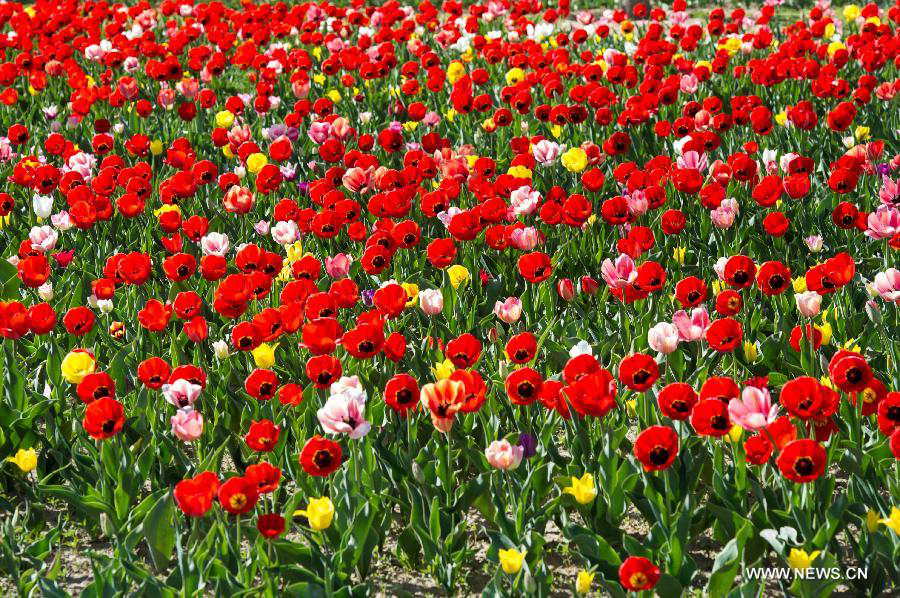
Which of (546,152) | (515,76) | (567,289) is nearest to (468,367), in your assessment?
(567,289)

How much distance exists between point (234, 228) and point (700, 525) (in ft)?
10.3

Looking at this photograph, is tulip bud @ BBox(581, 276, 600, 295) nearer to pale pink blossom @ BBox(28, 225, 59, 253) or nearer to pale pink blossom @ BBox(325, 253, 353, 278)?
pale pink blossom @ BBox(325, 253, 353, 278)

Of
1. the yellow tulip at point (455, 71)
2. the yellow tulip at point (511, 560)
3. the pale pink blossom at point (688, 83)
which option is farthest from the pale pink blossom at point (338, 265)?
the yellow tulip at point (455, 71)

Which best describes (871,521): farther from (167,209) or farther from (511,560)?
(167,209)

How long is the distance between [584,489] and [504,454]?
23 cm

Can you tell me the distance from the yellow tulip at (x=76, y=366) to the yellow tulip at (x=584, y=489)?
1600 mm

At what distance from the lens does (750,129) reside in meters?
6.09

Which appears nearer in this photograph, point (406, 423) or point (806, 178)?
point (406, 423)

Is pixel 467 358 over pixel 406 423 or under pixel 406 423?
over

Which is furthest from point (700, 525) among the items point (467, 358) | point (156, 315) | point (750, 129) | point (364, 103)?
point (364, 103)

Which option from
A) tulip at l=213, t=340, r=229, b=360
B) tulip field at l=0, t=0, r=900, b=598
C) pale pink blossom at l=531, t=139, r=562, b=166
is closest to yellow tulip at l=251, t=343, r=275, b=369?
tulip field at l=0, t=0, r=900, b=598

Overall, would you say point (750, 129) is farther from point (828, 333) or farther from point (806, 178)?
point (828, 333)

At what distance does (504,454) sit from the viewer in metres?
2.75

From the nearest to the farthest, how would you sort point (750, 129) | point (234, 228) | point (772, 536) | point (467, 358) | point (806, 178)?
1. point (772, 536)
2. point (467, 358)
3. point (806, 178)
4. point (234, 228)
5. point (750, 129)
